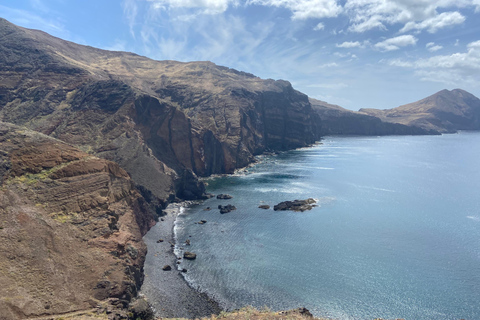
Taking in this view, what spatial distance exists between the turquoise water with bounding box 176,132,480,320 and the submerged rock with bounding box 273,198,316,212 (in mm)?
2427

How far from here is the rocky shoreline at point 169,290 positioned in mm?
44531

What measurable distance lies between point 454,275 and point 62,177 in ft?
229

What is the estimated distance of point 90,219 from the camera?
49938 millimetres


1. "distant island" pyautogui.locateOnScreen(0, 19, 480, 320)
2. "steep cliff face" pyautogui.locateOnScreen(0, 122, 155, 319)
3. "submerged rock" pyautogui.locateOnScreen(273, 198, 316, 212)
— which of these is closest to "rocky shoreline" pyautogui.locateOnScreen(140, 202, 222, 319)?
"distant island" pyautogui.locateOnScreen(0, 19, 480, 320)

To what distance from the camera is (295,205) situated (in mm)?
92688

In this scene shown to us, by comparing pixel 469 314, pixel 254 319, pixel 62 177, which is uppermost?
pixel 62 177

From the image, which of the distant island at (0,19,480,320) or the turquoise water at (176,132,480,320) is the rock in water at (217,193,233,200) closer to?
the turquoise water at (176,132,480,320)

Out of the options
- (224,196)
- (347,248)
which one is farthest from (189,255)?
(224,196)

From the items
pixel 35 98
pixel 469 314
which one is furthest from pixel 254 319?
pixel 35 98

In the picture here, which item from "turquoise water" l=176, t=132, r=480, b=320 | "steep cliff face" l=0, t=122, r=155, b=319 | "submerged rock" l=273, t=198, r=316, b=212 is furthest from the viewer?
"submerged rock" l=273, t=198, r=316, b=212

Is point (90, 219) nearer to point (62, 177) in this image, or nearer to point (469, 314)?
point (62, 177)

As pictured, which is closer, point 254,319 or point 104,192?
point 254,319

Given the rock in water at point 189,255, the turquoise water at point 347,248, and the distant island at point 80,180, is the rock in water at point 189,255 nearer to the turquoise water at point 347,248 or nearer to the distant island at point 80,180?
the turquoise water at point 347,248

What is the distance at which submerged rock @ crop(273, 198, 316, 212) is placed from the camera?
90.8 m
